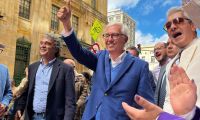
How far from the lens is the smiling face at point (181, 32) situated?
9.75ft

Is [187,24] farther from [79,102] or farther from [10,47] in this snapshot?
[10,47]

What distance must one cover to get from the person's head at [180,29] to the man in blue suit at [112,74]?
3.22 feet

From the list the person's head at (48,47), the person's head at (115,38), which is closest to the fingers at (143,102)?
the person's head at (115,38)

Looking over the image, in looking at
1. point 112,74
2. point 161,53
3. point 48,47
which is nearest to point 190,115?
point 112,74

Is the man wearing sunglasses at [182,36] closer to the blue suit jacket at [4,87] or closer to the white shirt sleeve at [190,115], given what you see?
the white shirt sleeve at [190,115]

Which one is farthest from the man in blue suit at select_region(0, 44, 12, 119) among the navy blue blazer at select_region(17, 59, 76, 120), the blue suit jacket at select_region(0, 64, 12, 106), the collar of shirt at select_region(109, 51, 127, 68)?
the collar of shirt at select_region(109, 51, 127, 68)

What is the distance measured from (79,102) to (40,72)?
7.54 ft

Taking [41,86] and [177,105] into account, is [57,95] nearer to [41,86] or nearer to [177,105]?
[41,86]

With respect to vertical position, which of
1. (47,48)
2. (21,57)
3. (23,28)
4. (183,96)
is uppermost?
(23,28)

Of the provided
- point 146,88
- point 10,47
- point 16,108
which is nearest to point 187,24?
point 146,88

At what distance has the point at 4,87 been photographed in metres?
5.35

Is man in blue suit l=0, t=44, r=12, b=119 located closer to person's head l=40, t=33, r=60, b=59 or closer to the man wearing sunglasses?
person's head l=40, t=33, r=60, b=59

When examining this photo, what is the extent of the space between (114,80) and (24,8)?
18867 mm

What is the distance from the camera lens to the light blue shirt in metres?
4.63
